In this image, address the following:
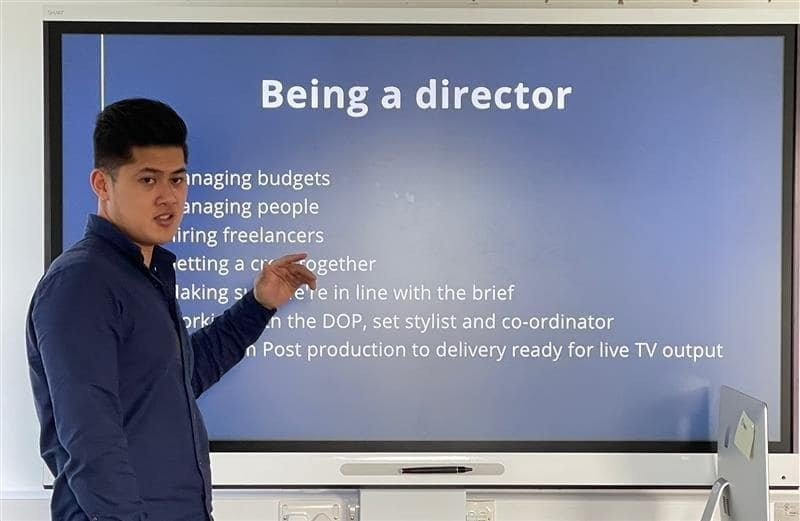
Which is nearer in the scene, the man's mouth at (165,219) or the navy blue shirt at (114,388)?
the navy blue shirt at (114,388)

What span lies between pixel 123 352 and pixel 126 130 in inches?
17.8

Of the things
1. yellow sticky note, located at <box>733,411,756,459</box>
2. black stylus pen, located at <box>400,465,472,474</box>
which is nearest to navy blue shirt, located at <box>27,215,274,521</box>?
black stylus pen, located at <box>400,465,472,474</box>

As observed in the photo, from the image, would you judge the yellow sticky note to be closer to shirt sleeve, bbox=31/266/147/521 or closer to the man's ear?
shirt sleeve, bbox=31/266/147/521

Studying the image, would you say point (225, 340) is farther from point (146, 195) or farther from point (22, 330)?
point (22, 330)

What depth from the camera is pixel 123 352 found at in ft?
4.74

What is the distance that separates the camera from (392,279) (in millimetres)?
2199

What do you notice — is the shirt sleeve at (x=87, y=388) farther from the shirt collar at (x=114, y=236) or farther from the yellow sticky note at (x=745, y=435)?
the yellow sticky note at (x=745, y=435)

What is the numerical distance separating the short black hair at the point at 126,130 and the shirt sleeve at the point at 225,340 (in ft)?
1.80

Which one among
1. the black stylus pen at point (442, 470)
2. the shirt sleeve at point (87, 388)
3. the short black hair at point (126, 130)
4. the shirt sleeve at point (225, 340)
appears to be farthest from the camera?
the black stylus pen at point (442, 470)

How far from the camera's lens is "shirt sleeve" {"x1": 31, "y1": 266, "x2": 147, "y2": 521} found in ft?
4.19

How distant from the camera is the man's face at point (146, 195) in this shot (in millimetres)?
1528

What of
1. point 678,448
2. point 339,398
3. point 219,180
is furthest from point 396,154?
point 678,448

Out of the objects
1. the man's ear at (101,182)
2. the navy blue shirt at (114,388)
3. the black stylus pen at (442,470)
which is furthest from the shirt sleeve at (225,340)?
the black stylus pen at (442,470)

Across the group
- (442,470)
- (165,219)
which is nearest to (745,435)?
(442,470)
